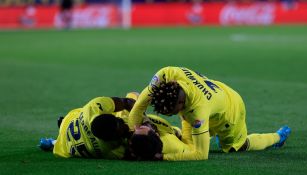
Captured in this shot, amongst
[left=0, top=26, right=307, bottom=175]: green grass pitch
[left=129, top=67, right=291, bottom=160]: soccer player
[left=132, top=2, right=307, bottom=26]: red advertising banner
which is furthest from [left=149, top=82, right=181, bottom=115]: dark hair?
[left=132, top=2, right=307, bottom=26]: red advertising banner

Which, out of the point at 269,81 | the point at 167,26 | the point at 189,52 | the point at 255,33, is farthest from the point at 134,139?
the point at 167,26

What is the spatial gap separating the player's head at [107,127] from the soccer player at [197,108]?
0.27 m

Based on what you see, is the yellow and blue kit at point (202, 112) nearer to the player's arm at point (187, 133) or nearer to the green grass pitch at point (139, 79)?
the player's arm at point (187, 133)

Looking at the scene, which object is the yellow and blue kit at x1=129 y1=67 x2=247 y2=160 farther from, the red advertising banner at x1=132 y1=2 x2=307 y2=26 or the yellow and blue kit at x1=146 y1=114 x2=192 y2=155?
the red advertising banner at x1=132 y1=2 x2=307 y2=26

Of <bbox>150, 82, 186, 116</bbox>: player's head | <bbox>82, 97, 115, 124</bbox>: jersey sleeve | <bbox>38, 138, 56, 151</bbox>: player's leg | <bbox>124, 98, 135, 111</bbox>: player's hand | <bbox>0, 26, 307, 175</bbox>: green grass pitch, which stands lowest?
<bbox>0, 26, 307, 175</bbox>: green grass pitch

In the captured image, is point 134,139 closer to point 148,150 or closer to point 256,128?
point 148,150

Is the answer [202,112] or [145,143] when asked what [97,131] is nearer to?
[145,143]

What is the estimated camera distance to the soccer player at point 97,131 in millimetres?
7340

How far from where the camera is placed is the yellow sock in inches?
329

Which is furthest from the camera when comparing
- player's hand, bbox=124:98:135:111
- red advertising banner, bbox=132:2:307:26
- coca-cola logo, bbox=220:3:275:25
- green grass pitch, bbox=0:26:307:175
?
coca-cola logo, bbox=220:3:275:25

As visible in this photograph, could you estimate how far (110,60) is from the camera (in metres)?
20.7

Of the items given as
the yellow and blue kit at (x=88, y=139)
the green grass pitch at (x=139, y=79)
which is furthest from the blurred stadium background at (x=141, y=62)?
the yellow and blue kit at (x=88, y=139)

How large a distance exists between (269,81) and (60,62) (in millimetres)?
7226

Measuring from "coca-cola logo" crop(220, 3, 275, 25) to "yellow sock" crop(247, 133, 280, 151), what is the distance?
94.9 feet
